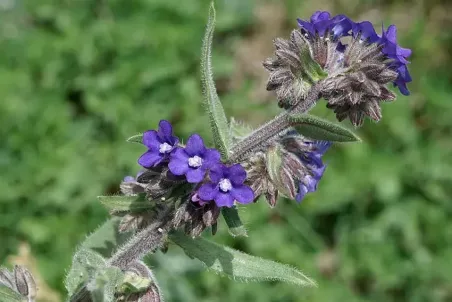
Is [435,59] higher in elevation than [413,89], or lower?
higher

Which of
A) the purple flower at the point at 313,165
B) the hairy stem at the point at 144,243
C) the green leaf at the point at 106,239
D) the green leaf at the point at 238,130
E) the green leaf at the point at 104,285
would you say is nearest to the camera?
the green leaf at the point at 104,285

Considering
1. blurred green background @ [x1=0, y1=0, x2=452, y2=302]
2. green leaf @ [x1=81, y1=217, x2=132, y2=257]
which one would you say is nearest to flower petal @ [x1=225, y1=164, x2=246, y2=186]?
green leaf @ [x1=81, y1=217, x2=132, y2=257]

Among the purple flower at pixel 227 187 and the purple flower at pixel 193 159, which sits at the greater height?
the purple flower at pixel 193 159

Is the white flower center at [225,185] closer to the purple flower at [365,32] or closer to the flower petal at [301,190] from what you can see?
the flower petal at [301,190]

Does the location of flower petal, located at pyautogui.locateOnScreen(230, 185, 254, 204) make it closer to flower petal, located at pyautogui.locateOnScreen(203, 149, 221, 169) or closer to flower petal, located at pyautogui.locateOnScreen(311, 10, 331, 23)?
flower petal, located at pyautogui.locateOnScreen(203, 149, 221, 169)

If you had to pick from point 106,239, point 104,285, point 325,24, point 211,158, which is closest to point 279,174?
point 211,158

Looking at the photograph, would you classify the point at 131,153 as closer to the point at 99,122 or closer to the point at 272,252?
the point at 99,122

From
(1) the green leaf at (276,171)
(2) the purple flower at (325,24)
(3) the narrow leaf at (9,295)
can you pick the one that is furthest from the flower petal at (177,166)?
(3) the narrow leaf at (9,295)

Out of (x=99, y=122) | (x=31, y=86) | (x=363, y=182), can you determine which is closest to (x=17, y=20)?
(x=31, y=86)
